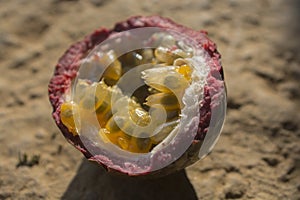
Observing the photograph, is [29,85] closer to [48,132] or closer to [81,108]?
[48,132]

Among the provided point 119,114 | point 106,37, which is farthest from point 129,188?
point 106,37

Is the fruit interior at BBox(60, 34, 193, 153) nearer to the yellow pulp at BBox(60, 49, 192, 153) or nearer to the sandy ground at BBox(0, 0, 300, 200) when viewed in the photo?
the yellow pulp at BBox(60, 49, 192, 153)

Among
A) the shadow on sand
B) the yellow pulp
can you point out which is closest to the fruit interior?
the yellow pulp

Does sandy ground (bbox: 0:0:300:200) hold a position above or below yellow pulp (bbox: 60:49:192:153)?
below

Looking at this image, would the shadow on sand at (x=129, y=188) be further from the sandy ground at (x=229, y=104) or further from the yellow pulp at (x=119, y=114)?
the yellow pulp at (x=119, y=114)

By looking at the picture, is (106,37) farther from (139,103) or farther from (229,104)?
(229,104)

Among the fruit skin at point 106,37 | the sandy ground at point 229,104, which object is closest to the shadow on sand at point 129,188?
the sandy ground at point 229,104

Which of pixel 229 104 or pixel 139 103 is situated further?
pixel 229 104
